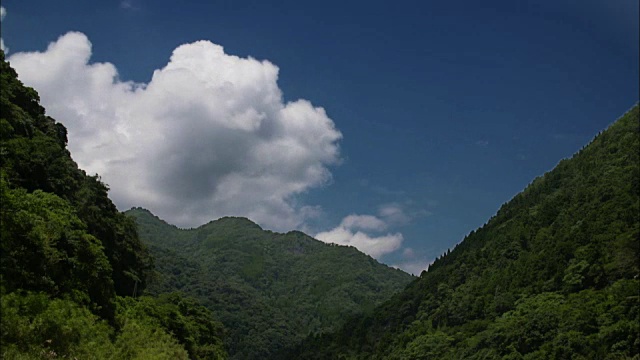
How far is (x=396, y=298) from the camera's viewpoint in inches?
7869

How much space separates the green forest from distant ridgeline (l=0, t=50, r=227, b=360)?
3.9 inches

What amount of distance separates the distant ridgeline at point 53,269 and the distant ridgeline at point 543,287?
191ft

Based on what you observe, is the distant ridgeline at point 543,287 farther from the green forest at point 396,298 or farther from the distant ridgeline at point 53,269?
the distant ridgeline at point 53,269

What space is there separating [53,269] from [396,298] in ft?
606

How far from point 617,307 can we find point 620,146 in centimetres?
9524

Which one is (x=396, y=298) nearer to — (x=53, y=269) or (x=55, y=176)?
(x=55, y=176)

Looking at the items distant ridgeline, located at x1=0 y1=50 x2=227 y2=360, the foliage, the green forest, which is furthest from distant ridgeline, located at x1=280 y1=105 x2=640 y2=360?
the foliage

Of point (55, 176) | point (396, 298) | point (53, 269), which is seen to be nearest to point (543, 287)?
point (396, 298)

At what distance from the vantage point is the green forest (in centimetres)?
2262

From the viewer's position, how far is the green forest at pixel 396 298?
891 inches

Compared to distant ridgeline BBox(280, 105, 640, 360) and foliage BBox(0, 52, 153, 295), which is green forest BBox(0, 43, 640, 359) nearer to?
foliage BBox(0, 52, 153, 295)

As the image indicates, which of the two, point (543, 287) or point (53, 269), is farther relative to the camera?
point (543, 287)

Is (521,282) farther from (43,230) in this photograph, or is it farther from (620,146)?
(43,230)

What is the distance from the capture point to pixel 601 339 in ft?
234
